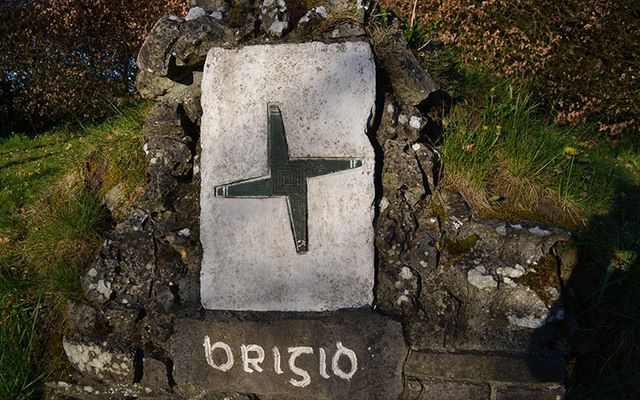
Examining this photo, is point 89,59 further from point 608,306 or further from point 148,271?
point 608,306

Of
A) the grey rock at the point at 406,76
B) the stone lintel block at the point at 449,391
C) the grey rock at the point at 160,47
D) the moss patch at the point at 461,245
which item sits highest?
the grey rock at the point at 160,47

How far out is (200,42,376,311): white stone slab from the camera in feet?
8.42

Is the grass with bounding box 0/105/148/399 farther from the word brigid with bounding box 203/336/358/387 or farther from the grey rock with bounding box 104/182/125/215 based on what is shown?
the word brigid with bounding box 203/336/358/387

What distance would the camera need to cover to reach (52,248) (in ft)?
10.2

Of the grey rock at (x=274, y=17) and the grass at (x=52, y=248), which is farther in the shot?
the grey rock at (x=274, y=17)

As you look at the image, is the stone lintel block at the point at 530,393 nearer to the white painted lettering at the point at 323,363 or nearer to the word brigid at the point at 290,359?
the word brigid at the point at 290,359

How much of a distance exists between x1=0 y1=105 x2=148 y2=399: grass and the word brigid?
2.93 ft

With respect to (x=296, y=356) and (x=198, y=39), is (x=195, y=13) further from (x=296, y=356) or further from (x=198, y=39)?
(x=296, y=356)

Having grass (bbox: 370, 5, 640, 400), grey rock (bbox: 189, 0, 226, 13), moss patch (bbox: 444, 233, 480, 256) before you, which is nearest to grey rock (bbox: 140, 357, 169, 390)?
moss patch (bbox: 444, 233, 480, 256)

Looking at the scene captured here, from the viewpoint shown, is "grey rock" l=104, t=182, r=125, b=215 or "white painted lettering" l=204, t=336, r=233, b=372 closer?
"white painted lettering" l=204, t=336, r=233, b=372

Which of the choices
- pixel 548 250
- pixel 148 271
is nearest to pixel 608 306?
pixel 548 250

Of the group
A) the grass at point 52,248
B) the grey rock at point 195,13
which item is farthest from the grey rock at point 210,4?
the grass at point 52,248

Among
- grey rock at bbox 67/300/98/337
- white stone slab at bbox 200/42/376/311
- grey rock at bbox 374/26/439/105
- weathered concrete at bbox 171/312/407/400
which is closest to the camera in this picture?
weathered concrete at bbox 171/312/407/400

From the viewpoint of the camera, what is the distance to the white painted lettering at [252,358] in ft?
8.21
